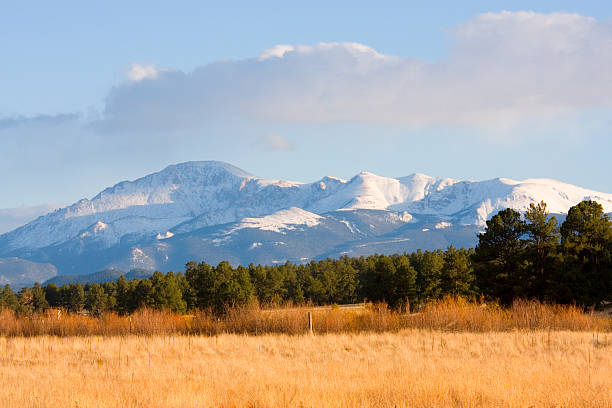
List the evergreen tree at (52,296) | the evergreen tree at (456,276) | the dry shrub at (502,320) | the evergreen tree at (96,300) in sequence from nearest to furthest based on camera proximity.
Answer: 1. the dry shrub at (502,320)
2. the evergreen tree at (456,276)
3. the evergreen tree at (96,300)
4. the evergreen tree at (52,296)

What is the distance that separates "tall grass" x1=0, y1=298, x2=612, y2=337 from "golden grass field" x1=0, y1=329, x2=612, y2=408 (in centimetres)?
176

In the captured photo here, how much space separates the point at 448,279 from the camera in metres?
80.7

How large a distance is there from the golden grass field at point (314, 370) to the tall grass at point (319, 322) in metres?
1.76

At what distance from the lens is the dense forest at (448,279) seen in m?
51.8

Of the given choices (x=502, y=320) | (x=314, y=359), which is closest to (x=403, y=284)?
(x=502, y=320)

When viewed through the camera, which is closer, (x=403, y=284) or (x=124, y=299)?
(x=403, y=284)

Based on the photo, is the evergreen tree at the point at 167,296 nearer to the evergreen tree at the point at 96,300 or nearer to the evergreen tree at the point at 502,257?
the evergreen tree at the point at 96,300

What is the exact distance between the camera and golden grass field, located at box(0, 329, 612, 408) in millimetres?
15742

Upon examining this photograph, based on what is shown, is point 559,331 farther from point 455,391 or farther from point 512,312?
point 455,391

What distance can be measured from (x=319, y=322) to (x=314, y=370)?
14.6m

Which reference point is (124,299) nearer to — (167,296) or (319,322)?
(167,296)

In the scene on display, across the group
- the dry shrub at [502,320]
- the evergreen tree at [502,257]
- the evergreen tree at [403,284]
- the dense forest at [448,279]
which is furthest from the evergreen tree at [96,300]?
the dry shrub at [502,320]

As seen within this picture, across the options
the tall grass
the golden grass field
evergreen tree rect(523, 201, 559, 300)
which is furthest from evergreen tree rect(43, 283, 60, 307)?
the golden grass field

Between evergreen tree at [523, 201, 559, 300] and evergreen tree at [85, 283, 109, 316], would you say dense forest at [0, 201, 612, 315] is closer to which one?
evergreen tree at [523, 201, 559, 300]
